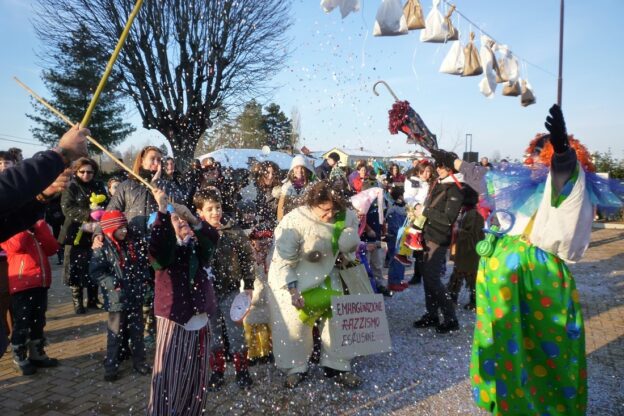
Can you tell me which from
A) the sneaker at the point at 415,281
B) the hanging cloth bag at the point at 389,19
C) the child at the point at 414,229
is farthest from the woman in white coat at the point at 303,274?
the sneaker at the point at 415,281

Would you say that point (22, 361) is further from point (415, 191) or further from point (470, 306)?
point (415, 191)

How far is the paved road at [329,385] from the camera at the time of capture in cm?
336

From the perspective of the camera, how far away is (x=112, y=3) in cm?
1346

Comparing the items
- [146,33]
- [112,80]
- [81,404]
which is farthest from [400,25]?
Result: [112,80]

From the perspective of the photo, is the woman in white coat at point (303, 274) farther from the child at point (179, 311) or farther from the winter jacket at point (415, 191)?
the winter jacket at point (415, 191)

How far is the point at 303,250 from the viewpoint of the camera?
3746 mm

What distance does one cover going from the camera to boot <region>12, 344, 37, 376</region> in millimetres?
3916

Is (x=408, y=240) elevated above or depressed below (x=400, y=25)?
below

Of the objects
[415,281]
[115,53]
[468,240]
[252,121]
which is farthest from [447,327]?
[252,121]

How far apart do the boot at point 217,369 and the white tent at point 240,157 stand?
10.1 m

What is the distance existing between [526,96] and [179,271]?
9.15 m

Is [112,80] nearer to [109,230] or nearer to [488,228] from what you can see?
[109,230]

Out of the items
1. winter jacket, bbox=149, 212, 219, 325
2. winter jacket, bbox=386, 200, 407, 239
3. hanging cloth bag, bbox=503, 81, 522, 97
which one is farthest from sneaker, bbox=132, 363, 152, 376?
hanging cloth bag, bbox=503, 81, 522, 97

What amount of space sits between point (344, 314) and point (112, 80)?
14.4m
